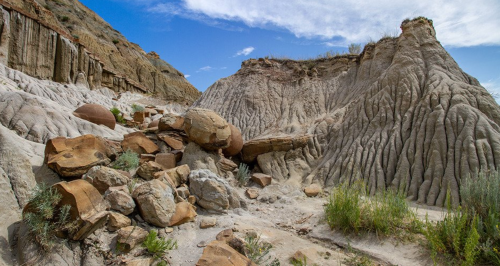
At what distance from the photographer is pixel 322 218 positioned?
21.8 ft

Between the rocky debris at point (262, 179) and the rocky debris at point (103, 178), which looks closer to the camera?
the rocky debris at point (103, 178)

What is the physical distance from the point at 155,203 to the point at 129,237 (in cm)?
81

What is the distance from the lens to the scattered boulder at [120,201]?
5145 mm

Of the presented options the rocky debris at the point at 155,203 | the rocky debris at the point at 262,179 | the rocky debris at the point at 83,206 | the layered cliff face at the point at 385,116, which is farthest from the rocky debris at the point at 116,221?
the layered cliff face at the point at 385,116

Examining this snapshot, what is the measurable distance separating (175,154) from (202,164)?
98 cm

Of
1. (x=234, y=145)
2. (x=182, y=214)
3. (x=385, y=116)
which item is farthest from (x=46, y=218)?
(x=385, y=116)

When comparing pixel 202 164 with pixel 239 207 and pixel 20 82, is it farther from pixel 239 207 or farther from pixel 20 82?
pixel 20 82

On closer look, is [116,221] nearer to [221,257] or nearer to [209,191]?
[221,257]

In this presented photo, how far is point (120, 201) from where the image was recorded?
517 cm

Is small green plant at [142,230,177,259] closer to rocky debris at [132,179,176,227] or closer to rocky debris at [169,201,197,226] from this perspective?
rocky debris at [132,179,176,227]

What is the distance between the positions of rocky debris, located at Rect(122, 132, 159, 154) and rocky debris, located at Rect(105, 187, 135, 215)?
11.0ft

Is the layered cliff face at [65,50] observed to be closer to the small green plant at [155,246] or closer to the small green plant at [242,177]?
the small green plant at [242,177]

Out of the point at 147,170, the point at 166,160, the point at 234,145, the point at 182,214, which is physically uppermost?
the point at 234,145

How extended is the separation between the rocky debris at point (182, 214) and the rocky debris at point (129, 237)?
728 mm
